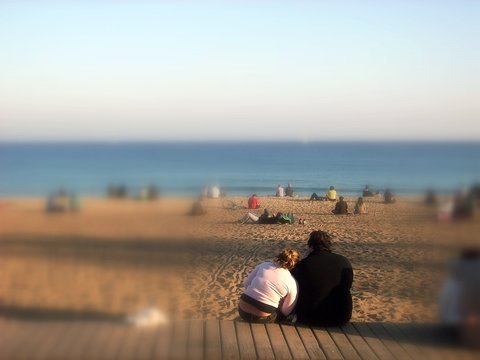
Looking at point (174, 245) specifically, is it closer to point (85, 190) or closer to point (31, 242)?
point (85, 190)

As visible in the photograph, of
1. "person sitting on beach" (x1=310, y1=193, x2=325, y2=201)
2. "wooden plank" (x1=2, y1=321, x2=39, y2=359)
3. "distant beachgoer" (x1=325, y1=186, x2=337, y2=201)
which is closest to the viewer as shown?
"wooden plank" (x1=2, y1=321, x2=39, y2=359)

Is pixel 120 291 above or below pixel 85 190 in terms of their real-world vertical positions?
below

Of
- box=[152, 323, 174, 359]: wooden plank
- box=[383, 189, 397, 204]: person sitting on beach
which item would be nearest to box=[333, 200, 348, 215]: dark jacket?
box=[383, 189, 397, 204]: person sitting on beach

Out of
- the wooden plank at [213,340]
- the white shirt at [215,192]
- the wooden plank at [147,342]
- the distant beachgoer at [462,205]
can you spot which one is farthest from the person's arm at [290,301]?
the white shirt at [215,192]

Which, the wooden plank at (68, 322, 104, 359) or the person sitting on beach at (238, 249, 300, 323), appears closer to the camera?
the wooden plank at (68, 322, 104, 359)

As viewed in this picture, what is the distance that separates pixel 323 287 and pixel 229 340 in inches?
32.6

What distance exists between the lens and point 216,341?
3.99 m

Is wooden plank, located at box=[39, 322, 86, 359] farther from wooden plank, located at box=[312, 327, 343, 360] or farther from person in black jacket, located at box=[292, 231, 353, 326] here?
person in black jacket, located at box=[292, 231, 353, 326]

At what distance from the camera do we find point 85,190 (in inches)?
349

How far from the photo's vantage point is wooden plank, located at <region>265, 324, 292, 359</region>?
12.6 ft

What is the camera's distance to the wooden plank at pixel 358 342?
3859mm

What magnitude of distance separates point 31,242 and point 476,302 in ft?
25.3

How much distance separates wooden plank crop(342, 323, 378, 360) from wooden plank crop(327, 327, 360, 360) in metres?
0.03

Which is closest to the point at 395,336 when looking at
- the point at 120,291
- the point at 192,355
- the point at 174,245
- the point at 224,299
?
the point at 192,355
